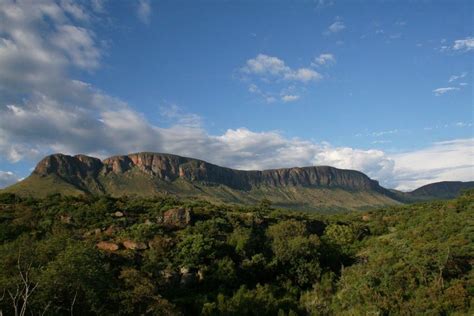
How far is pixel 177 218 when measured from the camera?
62906 millimetres

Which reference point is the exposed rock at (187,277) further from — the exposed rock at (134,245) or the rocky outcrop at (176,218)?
the rocky outcrop at (176,218)

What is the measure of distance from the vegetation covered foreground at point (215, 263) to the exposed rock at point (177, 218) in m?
0.22

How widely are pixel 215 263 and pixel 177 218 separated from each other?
16.4 m

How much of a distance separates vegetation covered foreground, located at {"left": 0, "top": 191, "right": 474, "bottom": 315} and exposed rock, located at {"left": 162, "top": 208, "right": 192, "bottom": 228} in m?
0.22

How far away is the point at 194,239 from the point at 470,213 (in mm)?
42242

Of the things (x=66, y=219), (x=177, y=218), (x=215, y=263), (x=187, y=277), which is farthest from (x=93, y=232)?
(x=215, y=263)

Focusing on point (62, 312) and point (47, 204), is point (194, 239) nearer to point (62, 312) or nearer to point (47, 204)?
point (62, 312)

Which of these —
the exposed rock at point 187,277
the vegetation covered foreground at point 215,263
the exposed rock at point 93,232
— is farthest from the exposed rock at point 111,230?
the exposed rock at point 187,277

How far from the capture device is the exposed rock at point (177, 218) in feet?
201

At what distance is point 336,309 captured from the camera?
4081 centimetres

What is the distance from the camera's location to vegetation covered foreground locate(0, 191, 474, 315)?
2886cm

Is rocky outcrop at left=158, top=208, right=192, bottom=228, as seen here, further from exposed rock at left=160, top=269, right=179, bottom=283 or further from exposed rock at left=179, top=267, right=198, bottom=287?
exposed rock at left=160, top=269, right=179, bottom=283

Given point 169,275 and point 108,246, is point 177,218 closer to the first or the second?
point 108,246

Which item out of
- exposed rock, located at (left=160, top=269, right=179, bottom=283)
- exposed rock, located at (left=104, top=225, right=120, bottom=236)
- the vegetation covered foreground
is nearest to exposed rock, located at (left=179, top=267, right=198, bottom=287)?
the vegetation covered foreground
